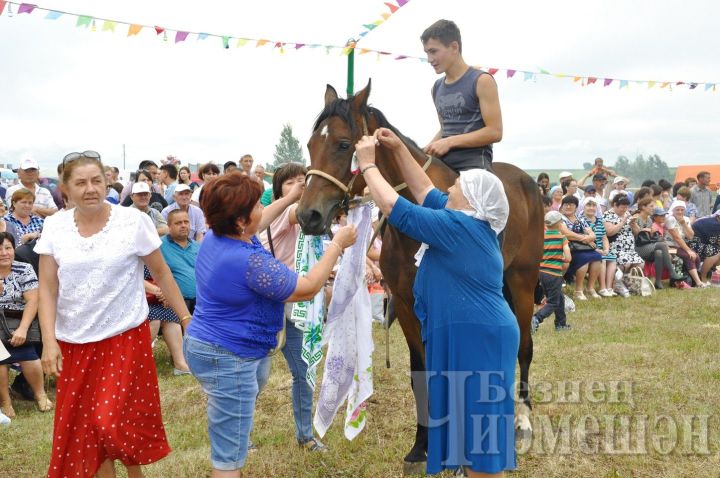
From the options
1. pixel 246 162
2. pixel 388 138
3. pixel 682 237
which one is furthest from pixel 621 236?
pixel 388 138

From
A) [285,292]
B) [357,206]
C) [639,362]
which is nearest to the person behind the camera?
[285,292]

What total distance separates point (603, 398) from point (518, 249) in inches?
58.5

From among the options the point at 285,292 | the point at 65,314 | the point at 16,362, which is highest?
the point at 285,292

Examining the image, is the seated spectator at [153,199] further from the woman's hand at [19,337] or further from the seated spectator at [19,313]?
the woman's hand at [19,337]

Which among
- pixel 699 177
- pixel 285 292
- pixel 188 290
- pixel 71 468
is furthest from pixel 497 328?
pixel 699 177

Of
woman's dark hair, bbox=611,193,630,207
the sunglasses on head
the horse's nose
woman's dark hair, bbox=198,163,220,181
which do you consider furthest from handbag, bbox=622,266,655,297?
the sunglasses on head

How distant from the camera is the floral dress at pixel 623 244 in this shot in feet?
38.0

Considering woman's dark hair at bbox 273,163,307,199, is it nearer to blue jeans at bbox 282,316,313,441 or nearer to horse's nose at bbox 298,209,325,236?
blue jeans at bbox 282,316,313,441

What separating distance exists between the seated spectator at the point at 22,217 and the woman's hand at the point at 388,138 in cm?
513

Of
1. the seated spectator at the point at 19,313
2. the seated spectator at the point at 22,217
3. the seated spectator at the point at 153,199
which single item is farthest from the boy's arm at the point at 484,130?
the seated spectator at the point at 153,199

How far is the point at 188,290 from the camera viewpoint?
7016 millimetres

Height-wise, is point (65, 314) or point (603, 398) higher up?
point (65, 314)

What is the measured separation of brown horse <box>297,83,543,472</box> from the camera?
136 inches

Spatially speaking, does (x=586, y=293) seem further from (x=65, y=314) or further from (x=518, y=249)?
(x=65, y=314)
